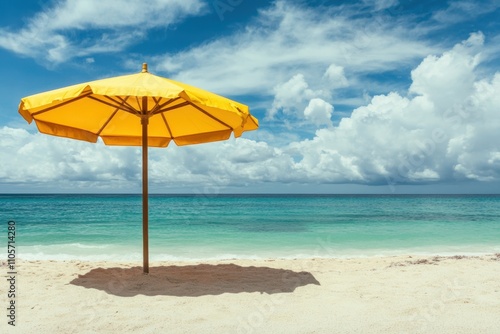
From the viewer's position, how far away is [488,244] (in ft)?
38.7

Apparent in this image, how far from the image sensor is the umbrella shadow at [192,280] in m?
4.36

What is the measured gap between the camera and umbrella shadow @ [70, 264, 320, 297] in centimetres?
436

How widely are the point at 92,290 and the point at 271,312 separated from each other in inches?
84.9

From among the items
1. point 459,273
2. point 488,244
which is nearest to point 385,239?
point 488,244

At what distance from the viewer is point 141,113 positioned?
489 cm

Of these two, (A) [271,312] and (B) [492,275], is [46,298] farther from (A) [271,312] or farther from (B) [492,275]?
(B) [492,275]

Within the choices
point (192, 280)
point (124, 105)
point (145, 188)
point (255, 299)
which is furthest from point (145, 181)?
point (255, 299)

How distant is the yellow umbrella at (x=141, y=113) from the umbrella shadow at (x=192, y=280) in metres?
0.43

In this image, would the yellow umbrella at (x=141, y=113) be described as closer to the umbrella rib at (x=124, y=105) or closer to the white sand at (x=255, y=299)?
the umbrella rib at (x=124, y=105)

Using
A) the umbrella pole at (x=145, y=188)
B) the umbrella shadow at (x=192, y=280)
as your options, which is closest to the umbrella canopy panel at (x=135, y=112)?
the umbrella pole at (x=145, y=188)

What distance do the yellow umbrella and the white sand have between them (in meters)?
0.89

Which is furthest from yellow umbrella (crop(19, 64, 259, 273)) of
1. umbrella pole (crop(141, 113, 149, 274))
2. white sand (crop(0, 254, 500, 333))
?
white sand (crop(0, 254, 500, 333))

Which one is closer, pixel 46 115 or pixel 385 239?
pixel 46 115

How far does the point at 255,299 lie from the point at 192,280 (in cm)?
121
